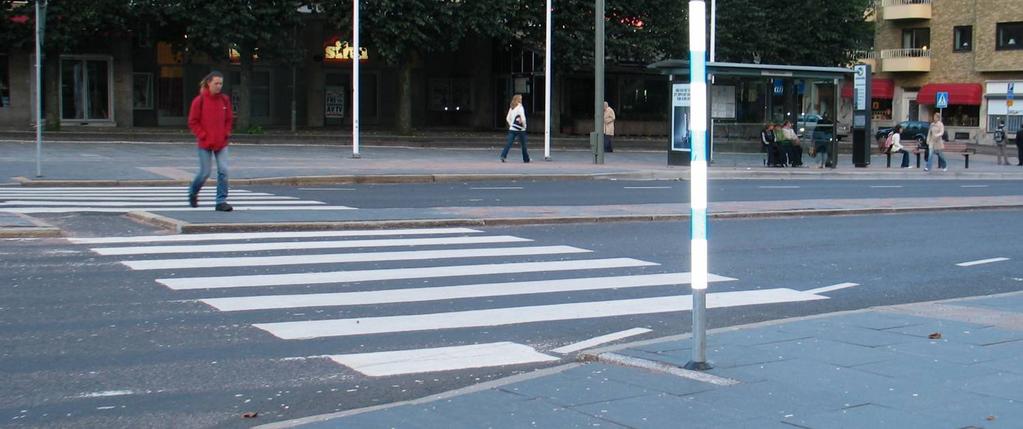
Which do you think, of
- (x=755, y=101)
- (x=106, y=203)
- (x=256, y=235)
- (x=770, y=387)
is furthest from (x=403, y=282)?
(x=755, y=101)

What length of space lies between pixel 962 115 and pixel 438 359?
64753mm

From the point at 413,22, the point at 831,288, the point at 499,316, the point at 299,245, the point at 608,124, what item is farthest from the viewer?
the point at 413,22

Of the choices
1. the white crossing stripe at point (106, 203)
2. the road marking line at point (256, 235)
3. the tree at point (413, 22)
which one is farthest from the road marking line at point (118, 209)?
the tree at point (413, 22)

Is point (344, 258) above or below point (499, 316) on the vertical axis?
above

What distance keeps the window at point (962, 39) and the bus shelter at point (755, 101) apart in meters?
35.2

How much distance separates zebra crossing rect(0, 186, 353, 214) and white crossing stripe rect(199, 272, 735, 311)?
7.07 metres

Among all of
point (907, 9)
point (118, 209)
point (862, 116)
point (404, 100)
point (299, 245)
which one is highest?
point (907, 9)

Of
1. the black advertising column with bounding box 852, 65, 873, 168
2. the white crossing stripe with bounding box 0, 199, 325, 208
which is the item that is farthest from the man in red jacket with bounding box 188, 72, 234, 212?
the black advertising column with bounding box 852, 65, 873, 168

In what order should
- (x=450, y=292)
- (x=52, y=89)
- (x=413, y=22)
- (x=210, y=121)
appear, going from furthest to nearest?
1. (x=52, y=89)
2. (x=413, y=22)
3. (x=210, y=121)
4. (x=450, y=292)

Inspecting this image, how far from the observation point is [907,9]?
229ft

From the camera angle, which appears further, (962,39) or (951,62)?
(951,62)

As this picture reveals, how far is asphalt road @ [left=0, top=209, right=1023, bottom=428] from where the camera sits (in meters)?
7.27

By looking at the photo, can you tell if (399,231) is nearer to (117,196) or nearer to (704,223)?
(117,196)

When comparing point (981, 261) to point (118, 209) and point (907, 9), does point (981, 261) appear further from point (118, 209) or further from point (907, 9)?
point (907, 9)
